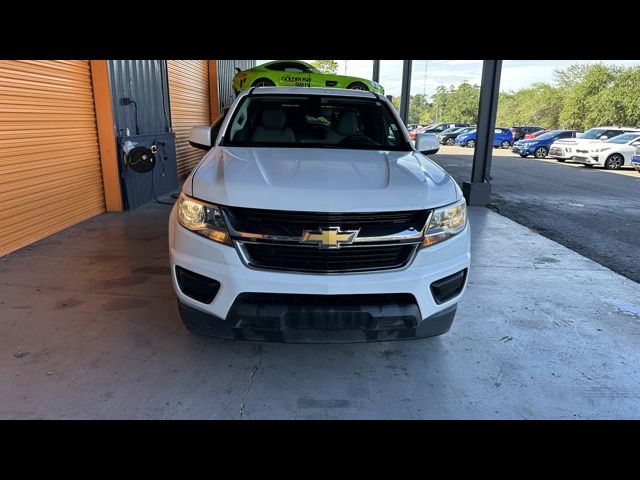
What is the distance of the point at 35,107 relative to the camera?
5367 millimetres

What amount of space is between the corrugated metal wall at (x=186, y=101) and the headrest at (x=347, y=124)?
644 cm

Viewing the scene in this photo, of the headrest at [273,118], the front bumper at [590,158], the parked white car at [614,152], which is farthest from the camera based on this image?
the front bumper at [590,158]

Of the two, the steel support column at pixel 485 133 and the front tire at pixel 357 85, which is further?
the front tire at pixel 357 85

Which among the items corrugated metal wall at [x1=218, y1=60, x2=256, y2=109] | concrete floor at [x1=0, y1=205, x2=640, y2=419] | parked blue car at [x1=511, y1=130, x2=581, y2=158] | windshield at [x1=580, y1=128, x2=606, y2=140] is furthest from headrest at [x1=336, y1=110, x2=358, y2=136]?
parked blue car at [x1=511, y1=130, x2=581, y2=158]

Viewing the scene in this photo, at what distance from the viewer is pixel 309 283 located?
7.72 feet

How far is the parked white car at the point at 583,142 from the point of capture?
1753 cm

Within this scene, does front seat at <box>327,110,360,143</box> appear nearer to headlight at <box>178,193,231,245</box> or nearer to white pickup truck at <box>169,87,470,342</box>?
white pickup truck at <box>169,87,470,342</box>

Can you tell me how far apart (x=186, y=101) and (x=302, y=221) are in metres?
9.21

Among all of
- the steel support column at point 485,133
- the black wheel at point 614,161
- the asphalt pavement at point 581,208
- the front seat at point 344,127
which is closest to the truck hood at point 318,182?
the front seat at point 344,127

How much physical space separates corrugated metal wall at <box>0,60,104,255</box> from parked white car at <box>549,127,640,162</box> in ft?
56.1

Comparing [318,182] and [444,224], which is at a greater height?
[318,182]

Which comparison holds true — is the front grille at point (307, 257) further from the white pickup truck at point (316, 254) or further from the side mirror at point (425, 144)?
the side mirror at point (425, 144)

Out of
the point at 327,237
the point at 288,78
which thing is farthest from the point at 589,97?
the point at 327,237

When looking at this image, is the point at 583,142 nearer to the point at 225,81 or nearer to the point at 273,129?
the point at 225,81
